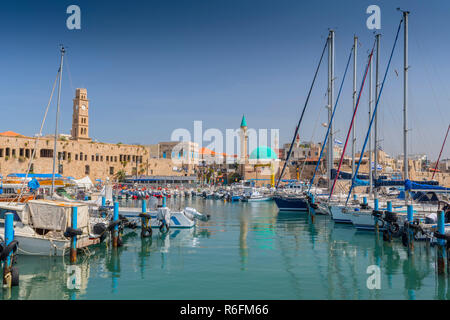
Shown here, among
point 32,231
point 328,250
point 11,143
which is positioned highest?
point 11,143

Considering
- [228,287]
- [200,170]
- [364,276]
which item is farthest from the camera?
[200,170]

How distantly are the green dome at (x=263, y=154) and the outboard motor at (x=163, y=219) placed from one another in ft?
256

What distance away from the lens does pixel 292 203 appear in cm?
3903

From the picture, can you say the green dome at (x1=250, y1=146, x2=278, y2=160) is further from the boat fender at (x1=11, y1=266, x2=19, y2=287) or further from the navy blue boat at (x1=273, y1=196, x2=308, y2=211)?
the boat fender at (x1=11, y1=266, x2=19, y2=287)

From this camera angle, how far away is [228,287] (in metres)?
12.8

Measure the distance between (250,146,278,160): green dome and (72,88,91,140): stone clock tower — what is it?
1732 inches

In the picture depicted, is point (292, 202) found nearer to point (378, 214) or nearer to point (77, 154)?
point (378, 214)

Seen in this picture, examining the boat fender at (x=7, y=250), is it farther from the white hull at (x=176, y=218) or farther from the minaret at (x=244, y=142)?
the minaret at (x=244, y=142)

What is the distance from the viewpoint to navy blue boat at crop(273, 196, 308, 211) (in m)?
38.7

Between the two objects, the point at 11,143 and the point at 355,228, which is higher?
the point at 11,143
